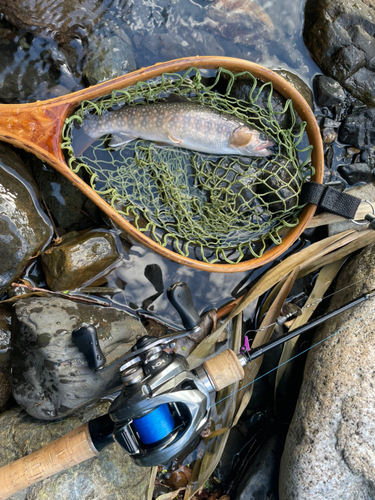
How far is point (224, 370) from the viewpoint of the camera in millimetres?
2039

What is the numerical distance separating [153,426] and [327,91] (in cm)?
310

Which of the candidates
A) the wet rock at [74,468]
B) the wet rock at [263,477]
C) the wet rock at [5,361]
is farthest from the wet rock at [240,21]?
the wet rock at [263,477]

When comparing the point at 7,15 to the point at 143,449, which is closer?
the point at 143,449

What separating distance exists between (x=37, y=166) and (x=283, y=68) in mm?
2357

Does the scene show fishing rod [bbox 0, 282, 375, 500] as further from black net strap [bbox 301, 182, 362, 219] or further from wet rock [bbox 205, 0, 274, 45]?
wet rock [bbox 205, 0, 274, 45]

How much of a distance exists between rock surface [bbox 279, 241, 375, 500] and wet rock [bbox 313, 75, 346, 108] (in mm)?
1865

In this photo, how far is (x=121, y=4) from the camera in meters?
3.04

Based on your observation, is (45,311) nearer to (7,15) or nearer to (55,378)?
(55,378)

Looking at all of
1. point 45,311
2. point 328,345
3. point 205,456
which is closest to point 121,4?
point 45,311

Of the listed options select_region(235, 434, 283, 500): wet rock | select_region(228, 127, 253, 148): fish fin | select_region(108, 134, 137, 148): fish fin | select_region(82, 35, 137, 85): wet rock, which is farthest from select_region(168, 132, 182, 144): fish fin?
select_region(235, 434, 283, 500): wet rock

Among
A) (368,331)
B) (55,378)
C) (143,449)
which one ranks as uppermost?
(368,331)

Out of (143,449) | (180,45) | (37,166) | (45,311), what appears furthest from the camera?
(180,45)

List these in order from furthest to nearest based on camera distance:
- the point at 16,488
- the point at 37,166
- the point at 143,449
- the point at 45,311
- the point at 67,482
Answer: the point at 37,166, the point at 45,311, the point at 67,482, the point at 16,488, the point at 143,449

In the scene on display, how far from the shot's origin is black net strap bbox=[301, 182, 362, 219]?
2.65 meters
